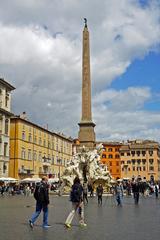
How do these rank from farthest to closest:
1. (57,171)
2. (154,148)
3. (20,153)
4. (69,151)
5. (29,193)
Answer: (154,148) → (69,151) → (57,171) → (20,153) → (29,193)

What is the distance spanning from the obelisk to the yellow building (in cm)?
2620

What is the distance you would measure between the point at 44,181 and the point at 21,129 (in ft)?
154

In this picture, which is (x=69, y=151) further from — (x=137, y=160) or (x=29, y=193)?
(x=29, y=193)

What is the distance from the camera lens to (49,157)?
6812cm

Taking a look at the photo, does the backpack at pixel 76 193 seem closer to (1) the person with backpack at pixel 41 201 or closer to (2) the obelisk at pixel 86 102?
(1) the person with backpack at pixel 41 201

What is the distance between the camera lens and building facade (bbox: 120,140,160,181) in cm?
9531

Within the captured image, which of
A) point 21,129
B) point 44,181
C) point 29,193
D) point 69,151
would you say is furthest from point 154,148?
point 44,181

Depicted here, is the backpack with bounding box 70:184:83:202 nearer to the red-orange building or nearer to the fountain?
the fountain

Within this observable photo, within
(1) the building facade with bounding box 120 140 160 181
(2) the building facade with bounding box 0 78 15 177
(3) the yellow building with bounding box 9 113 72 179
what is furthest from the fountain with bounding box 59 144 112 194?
(1) the building facade with bounding box 120 140 160 181

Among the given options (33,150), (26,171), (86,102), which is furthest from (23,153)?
(86,102)

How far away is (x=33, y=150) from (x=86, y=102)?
32342 mm

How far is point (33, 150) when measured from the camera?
6084 centimetres

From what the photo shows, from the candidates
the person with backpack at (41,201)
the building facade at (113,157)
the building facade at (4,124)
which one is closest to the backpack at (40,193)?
the person with backpack at (41,201)

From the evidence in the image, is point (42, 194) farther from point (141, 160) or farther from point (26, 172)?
point (141, 160)
